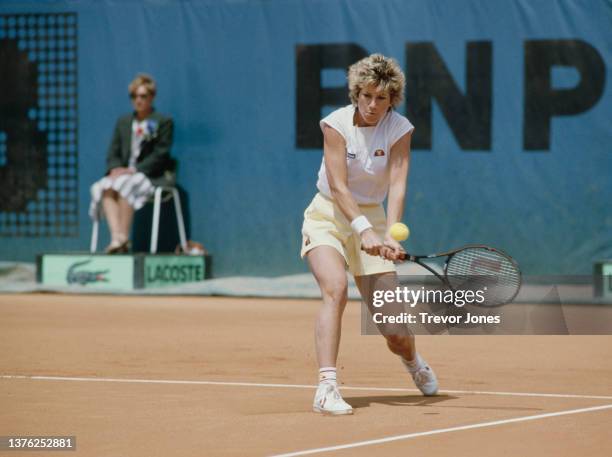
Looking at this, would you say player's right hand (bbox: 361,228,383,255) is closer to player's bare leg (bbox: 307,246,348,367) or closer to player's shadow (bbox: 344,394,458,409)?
player's bare leg (bbox: 307,246,348,367)

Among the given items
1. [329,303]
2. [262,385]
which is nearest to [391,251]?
[329,303]

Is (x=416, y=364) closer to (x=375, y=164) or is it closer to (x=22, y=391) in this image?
(x=375, y=164)

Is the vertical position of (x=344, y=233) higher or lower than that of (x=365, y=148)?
lower

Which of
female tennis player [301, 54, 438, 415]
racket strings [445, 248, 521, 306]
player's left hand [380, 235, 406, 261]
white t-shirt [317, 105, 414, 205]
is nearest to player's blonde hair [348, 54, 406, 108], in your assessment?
female tennis player [301, 54, 438, 415]

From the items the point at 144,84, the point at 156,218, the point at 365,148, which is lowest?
the point at 365,148

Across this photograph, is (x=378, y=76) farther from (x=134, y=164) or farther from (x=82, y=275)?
(x=82, y=275)

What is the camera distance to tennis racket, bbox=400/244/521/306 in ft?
16.9

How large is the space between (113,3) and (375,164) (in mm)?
7580

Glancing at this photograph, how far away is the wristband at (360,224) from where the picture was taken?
5.08 metres

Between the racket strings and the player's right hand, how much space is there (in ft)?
1.33

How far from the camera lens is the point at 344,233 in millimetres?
5328

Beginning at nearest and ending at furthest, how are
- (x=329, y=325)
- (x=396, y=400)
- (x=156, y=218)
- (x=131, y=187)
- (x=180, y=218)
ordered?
(x=329, y=325) < (x=396, y=400) < (x=131, y=187) < (x=156, y=218) < (x=180, y=218)

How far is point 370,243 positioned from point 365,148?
47 cm

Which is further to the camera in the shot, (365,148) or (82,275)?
(82,275)
